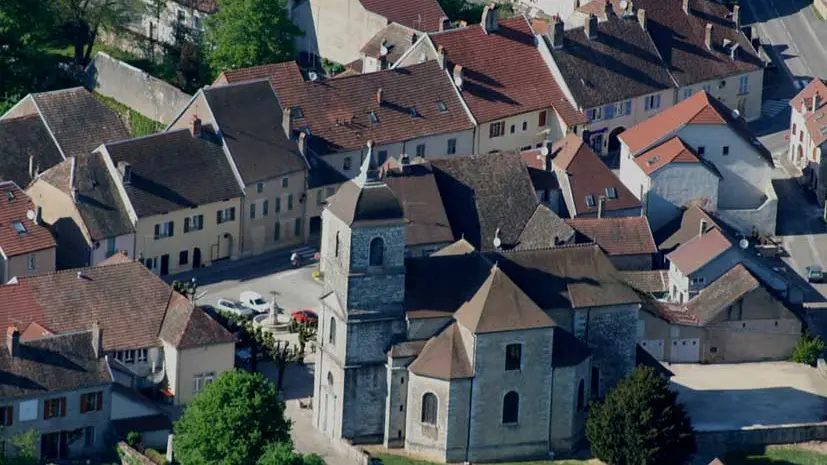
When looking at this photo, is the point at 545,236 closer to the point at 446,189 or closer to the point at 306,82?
the point at 446,189

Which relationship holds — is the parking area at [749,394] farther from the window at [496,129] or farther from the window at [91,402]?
the window at [91,402]

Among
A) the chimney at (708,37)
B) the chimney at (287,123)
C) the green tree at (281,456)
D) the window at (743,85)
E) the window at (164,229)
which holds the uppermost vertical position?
the chimney at (708,37)

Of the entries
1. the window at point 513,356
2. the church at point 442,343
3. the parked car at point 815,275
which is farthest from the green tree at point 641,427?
the parked car at point 815,275

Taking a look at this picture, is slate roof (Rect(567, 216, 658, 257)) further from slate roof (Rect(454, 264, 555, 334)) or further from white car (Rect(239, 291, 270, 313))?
slate roof (Rect(454, 264, 555, 334))

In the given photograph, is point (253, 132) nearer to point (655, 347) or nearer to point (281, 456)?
point (655, 347)

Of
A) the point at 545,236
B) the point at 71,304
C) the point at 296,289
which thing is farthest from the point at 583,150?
the point at 71,304
